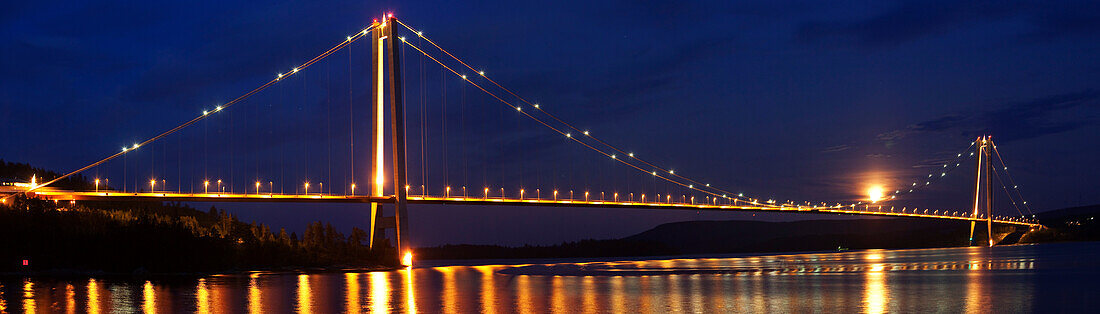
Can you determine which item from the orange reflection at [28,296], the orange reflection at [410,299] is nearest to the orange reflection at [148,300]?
the orange reflection at [28,296]

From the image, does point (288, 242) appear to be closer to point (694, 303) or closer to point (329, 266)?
point (329, 266)

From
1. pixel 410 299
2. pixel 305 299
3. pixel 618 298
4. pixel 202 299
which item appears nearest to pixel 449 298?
pixel 410 299

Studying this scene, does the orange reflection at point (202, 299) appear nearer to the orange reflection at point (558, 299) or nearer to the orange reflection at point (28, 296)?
the orange reflection at point (28, 296)

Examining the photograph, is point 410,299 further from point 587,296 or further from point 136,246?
point 136,246

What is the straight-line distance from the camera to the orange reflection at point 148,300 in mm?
23347

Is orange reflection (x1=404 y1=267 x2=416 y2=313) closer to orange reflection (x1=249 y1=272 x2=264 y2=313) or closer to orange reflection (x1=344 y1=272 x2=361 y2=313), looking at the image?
orange reflection (x1=344 y1=272 x2=361 y2=313)

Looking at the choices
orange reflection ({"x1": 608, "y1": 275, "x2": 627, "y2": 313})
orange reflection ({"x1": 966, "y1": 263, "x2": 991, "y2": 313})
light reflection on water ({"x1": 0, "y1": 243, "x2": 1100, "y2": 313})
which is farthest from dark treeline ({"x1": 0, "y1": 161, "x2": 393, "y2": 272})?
orange reflection ({"x1": 966, "y1": 263, "x2": 991, "y2": 313})

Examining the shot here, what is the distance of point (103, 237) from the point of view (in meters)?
49.7

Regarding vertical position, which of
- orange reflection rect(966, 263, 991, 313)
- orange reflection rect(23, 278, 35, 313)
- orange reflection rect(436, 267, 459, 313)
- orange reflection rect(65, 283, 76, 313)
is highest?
orange reflection rect(23, 278, 35, 313)

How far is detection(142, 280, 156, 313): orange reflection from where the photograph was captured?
23347 millimetres

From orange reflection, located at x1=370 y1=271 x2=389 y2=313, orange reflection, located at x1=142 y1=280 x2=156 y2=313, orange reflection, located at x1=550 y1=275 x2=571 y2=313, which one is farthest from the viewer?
orange reflection, located at x1=370 y1=271 x2=389 y2=313

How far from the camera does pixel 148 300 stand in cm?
2670

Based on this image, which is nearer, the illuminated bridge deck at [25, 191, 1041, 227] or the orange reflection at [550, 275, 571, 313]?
the orange reflection at [550, 275, 571, 313]

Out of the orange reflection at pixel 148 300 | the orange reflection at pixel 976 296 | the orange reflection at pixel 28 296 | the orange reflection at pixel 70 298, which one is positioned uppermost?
the orange reflection at pixel 28 296
